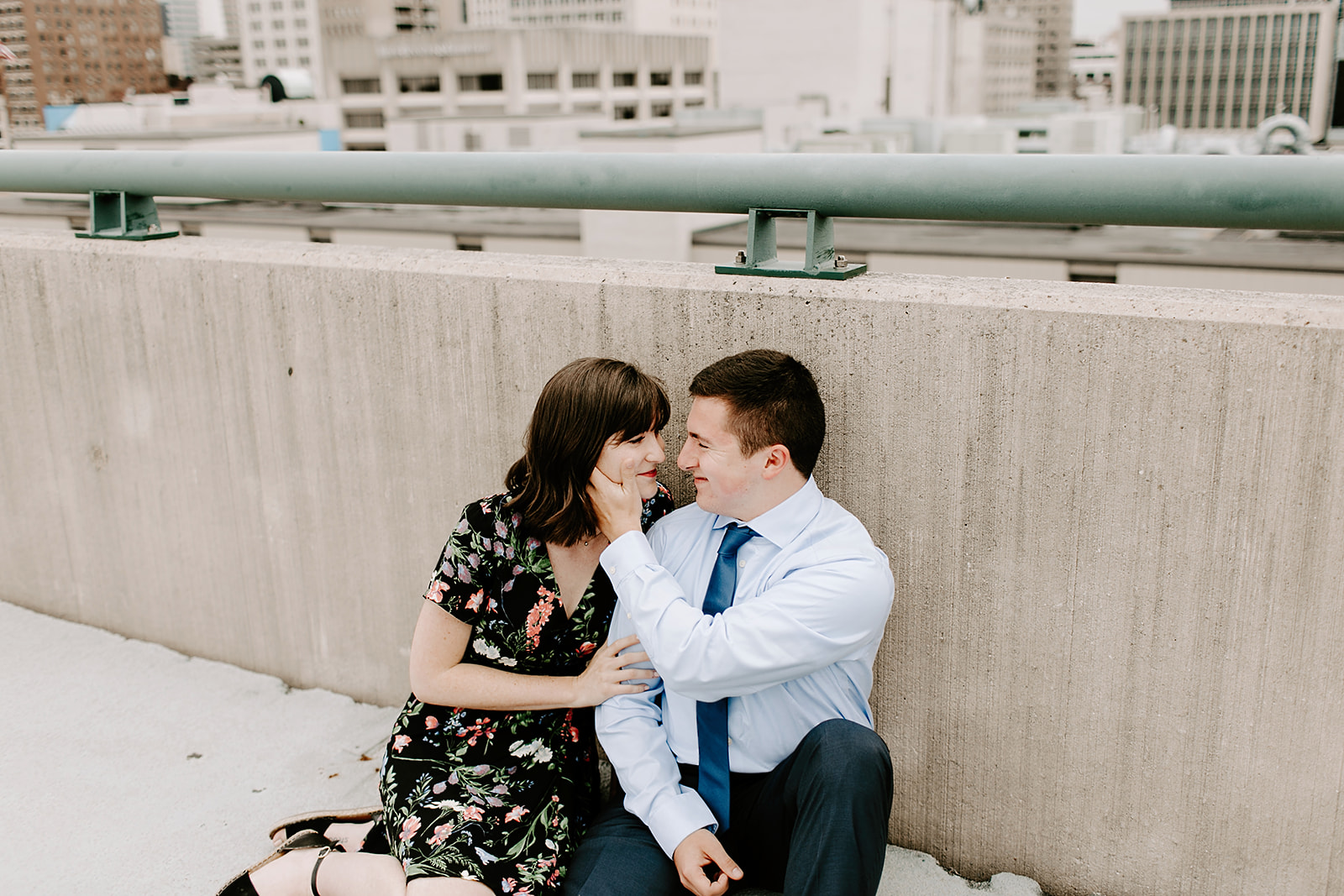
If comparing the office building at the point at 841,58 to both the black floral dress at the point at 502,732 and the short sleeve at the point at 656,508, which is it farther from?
the black floral dress at the point at 502,732

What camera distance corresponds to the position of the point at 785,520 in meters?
2.42

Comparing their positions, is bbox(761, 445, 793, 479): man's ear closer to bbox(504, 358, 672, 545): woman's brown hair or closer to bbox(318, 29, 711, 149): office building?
bbox(504, 358, 672, 545): woman's brown hair

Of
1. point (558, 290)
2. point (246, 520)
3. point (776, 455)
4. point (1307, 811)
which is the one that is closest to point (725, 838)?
point (776, 455)

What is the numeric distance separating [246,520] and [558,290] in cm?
156

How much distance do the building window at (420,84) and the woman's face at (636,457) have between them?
98371 mm

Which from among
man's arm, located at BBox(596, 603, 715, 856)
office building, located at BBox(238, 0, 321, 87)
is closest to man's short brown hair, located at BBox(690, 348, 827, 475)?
man's arm, located at BBox(596, 603, 715, 856)

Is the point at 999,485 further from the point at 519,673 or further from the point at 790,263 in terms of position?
the point at 519,673

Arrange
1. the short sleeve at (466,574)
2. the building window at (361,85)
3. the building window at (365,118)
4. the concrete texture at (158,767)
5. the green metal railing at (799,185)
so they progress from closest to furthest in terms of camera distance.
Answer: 1. the green metal railing at (799,185)
2. the short sleeve at (466,574)
3. the concrete texture at (158,767)
4. the building window at (361,85)
5. the building window at (365,118)

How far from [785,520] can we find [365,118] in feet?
335

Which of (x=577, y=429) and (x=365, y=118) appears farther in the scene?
(x=365, y=118)

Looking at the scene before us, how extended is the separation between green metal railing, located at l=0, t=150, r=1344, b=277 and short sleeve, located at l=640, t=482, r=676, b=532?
631 mm

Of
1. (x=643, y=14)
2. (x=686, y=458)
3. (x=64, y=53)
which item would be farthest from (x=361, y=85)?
(x=64, y=53)

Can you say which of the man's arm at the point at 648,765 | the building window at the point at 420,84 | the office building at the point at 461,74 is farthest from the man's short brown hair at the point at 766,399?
the building window at the point at 420,84

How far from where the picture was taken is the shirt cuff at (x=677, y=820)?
2.31 meters
